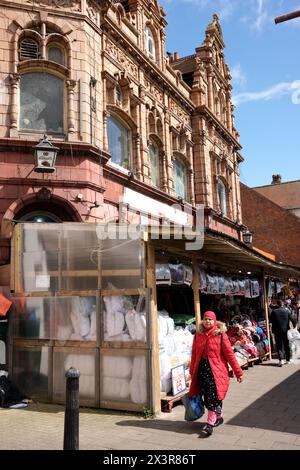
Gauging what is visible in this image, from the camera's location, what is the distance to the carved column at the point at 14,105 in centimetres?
1163

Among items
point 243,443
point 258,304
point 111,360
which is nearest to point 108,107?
point 258,304

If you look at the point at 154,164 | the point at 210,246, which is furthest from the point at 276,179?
the point at 210,246

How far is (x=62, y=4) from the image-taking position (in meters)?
12.7

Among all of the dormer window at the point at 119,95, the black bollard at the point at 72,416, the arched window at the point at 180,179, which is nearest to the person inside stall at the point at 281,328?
the black bollard at the point at 72,416

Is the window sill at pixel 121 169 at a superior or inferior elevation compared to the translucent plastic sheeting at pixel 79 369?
superior

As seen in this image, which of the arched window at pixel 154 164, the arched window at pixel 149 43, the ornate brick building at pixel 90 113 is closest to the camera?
the ornate brick building at pixel 90 113

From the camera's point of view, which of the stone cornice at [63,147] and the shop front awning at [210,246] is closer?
the shop front awning at [210,246]

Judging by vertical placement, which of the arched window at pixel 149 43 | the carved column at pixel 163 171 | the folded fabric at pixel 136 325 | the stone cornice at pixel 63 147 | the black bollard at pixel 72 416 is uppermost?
the arched window at pixel 149 43

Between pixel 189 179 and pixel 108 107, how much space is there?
6783 mm

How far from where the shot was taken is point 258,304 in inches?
612

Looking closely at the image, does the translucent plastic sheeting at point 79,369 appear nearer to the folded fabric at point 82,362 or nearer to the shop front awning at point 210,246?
the folded fabric at point 82,362

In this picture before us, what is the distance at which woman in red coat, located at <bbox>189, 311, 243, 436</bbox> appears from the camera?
6246mm

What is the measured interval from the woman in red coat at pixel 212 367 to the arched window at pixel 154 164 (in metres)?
11.2

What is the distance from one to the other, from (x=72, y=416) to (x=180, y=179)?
614 inches
